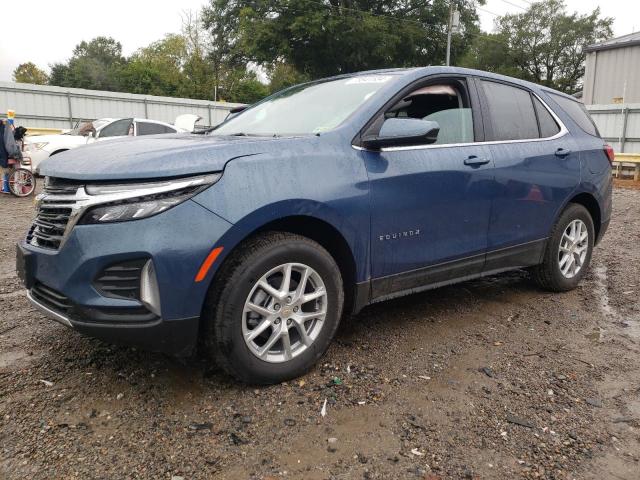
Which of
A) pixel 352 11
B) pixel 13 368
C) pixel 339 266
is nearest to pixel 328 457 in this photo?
pixel 339 266

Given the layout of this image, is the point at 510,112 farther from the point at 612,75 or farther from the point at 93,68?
the point at 93,68

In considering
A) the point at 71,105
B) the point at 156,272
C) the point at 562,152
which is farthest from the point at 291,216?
the point at 71,105

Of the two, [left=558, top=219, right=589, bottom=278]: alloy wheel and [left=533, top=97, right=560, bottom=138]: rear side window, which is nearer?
[left=533, top=97, right=560, bottom=138]: rear side window

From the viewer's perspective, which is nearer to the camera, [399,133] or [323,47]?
[399,133]

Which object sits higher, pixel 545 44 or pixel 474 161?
pixel 545 44

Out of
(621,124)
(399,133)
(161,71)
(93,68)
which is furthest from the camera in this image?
(93,68)

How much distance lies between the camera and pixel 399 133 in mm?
2922

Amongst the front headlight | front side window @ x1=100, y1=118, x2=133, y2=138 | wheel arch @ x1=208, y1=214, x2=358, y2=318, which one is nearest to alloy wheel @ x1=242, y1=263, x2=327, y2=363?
wheel arch @ x1=208, y1=214, x2=358, y2=318

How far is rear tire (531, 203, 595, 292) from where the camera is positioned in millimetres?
4320

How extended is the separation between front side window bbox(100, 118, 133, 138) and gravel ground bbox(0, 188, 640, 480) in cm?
963

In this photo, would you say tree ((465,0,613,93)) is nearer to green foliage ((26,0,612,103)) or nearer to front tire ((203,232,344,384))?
green foliage ((26,0,612,103))

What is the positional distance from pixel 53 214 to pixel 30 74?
264 feet

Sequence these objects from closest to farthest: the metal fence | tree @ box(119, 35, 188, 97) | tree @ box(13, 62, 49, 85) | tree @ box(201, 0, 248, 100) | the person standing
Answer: the person standing < the metal fence < tree @ box(201, 0, 248, 100) < tree @ box(119, 35, 188, 97) < tree @ box(13, 62, 49, 85)

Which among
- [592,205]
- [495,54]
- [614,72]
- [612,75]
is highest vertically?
[495,54]
